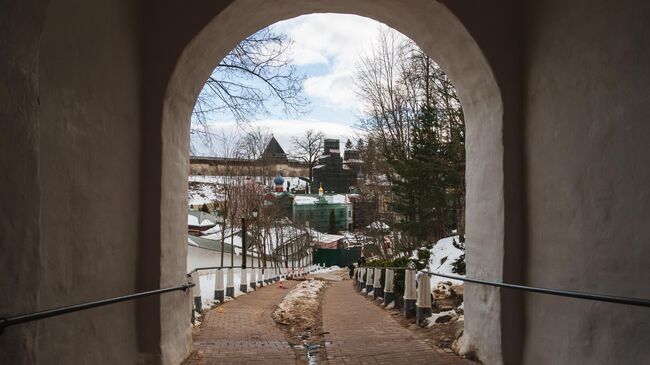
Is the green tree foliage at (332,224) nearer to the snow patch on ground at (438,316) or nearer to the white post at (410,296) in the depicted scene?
the white post at (410,296)

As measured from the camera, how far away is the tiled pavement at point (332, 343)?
18.1 feet

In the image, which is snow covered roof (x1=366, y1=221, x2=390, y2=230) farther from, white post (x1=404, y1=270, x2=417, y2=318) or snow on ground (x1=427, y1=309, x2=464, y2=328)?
snow on ground (x1=427, y1=309, x2=464, y2=328)

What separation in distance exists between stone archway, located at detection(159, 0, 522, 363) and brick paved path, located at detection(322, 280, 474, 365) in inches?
21.6

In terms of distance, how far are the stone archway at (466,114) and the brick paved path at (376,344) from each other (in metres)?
0.55

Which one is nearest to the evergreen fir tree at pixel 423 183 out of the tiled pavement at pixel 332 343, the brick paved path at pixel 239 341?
the tiled pavement at pixel 332 343

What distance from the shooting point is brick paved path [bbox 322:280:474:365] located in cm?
547

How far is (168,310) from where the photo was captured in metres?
5.11

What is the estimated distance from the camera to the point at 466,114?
20.2ft

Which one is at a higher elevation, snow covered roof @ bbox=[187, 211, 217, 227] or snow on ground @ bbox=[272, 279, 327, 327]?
snow on ground @ bbox=[272, 279, 327, 327]

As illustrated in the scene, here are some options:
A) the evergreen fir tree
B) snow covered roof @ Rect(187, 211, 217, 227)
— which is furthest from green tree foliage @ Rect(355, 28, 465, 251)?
snow covered roof @ Rect(187, 211, 217, 227)
